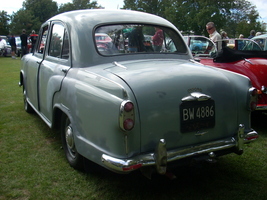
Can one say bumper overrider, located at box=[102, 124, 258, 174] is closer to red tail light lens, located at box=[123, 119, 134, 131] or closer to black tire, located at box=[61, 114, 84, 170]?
red tail light lens, located at box=[123, 119, 134, 131]

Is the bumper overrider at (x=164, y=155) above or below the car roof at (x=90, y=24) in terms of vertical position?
below

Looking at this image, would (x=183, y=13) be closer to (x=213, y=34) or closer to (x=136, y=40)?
(x=213, y=34)

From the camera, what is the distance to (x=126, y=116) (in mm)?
2510

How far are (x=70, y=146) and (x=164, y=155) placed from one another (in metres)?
1.32

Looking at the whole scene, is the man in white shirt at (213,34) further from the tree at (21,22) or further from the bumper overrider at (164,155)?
the tree at (21,22)

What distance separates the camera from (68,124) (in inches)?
138

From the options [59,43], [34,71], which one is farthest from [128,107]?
[34,71]

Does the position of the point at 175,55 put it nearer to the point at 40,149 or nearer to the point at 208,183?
the point at 208,183

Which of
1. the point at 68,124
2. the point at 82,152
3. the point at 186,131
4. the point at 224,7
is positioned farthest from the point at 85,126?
the point at 224,7

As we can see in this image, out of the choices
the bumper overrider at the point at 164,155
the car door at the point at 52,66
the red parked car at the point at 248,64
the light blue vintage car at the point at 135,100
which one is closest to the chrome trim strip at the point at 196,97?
the light blue vintage car at the point at 135,100

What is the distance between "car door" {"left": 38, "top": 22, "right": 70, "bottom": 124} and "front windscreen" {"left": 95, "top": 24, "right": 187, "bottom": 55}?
1.60 ft

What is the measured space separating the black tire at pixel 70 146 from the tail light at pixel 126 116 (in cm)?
100

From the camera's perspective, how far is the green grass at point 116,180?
9.91ft

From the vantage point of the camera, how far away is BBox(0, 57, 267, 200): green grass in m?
3.02
